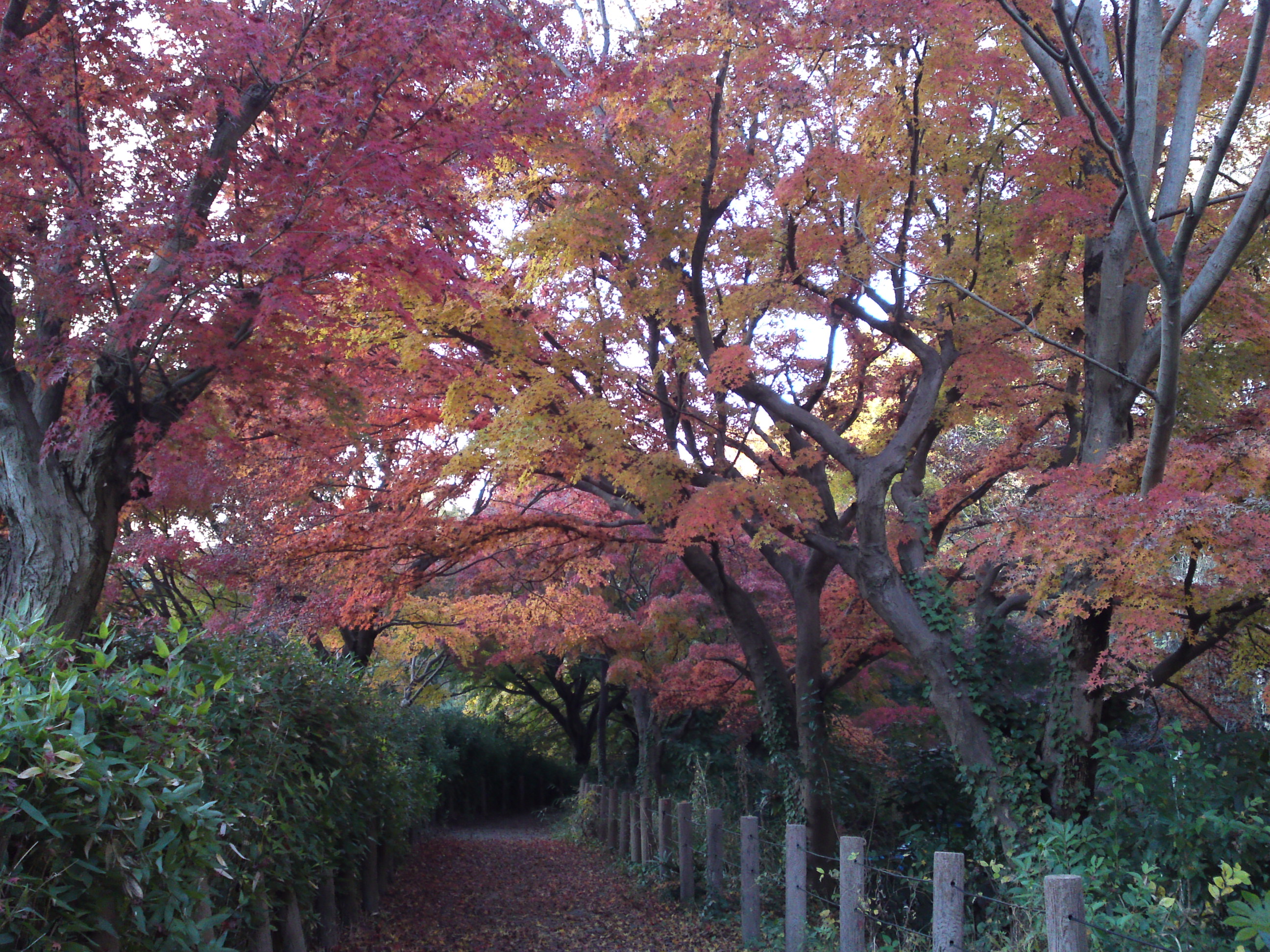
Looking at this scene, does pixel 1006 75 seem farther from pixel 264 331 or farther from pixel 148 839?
pixel 148 839

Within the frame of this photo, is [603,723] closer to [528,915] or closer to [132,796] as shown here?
[528,915]

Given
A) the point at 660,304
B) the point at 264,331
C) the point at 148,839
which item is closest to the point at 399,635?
the point at 660,304

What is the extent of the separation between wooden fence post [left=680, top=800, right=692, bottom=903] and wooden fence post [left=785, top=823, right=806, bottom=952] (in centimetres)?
269

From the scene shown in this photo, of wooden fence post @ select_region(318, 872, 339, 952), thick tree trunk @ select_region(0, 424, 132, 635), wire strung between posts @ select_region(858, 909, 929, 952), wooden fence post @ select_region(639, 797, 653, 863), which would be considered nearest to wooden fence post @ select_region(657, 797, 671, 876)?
wooden fence post @ select_region(639, 797, 653, 863)

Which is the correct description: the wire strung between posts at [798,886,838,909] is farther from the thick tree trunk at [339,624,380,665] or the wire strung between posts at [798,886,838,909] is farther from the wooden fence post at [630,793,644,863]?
the thick tree trunk at [339,624,380,665]

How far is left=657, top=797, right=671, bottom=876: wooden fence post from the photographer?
10336 millimetres

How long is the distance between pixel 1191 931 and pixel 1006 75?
707cm

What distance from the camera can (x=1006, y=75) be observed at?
8.38m

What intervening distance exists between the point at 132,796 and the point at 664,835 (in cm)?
861

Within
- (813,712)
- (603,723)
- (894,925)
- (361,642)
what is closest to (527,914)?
(813,712)

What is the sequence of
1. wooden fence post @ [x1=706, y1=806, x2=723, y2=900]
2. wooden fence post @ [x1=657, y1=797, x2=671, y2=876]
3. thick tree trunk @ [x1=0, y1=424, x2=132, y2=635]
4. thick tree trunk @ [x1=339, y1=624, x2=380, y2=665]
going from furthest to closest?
thick tree trunk @ [x1=339, y1=624, x2=380, y2=665], wooden fence post @ [x1=657, y1=797, x2=671, y2=876], wooden fence post @ [x1=706, y1=806, x2=723, y2=900], thick tree trunk @ [x1=0, y1=424, x2=132, y2=635]

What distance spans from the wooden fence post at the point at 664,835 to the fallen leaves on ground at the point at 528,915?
34 centimetres

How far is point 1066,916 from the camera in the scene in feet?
12.1

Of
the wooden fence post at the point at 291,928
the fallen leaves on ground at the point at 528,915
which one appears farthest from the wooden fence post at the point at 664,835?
the wooden fence post at the point at 291,928
